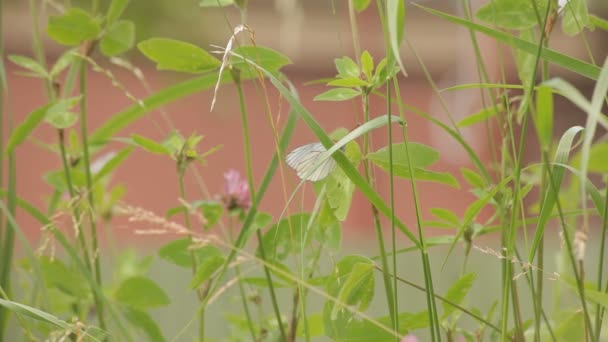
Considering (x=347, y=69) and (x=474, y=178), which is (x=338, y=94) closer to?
(x=347, y=69)

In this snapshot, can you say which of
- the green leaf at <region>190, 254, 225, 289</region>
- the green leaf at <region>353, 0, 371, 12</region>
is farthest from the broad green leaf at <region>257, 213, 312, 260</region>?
the green leaf at <region>353, 0, 371, 12</region>

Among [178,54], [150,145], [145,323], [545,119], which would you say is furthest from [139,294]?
[545,119]

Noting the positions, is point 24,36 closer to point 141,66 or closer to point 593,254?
point 141,66

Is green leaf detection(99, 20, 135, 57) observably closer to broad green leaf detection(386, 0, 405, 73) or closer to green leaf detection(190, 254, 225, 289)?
green leaf detection(190, 254, 225, 289)

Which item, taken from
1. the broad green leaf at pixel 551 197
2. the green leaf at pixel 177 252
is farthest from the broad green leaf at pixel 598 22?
the green leaf at pixel 177 252

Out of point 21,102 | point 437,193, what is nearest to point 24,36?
point 21,102

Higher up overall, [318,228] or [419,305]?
[318,228]
